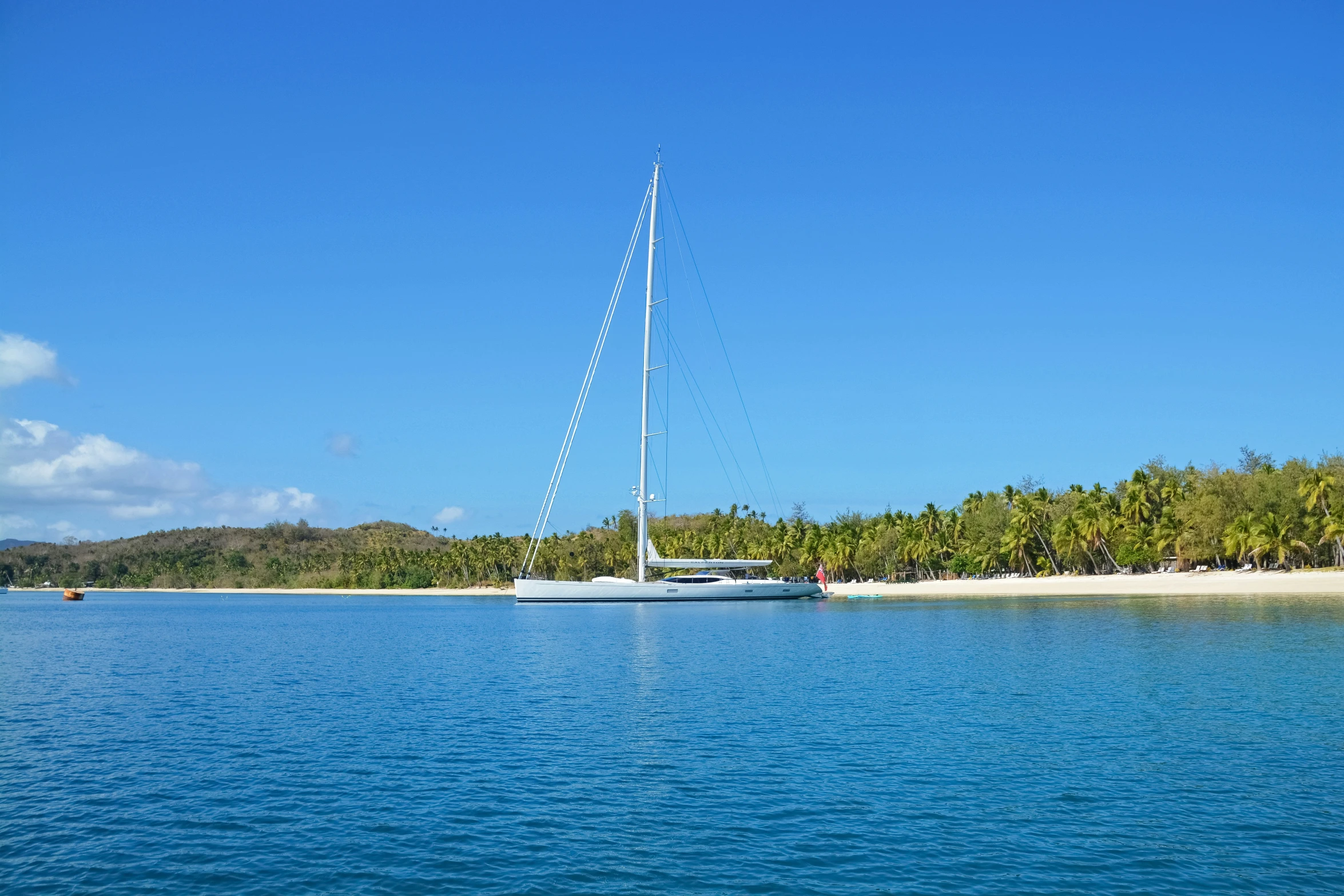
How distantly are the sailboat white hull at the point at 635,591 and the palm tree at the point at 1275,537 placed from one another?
44.5 m

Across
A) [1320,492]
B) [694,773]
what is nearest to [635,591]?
[1320,492]

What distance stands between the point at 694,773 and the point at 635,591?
226ft

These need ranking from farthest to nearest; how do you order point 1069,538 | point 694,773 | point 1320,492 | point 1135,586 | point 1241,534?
point 1069,538 < point 1135,586 < point 1241,534 < point 1320,492 < point 694,773

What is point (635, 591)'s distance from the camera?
8838 centimetres

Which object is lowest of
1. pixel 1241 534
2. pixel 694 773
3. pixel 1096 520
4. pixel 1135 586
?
pixel 694 773

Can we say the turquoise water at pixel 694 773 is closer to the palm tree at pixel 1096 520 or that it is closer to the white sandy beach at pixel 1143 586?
the white sandy beach at pixel 1143 586

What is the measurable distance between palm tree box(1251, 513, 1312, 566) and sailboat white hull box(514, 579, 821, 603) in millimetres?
44472

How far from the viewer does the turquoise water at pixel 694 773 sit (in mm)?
14156

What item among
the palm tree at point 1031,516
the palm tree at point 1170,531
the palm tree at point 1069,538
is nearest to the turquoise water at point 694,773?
the palm tree at point 1170,531

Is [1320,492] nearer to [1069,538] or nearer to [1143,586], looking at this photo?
[1143,586]

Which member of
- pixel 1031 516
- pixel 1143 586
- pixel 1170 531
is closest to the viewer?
pixel 1143 586

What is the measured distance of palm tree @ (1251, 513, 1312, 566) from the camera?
91.1 meters

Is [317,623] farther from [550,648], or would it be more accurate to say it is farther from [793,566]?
[793,566]

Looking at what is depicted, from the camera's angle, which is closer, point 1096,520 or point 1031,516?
point 1096,520
